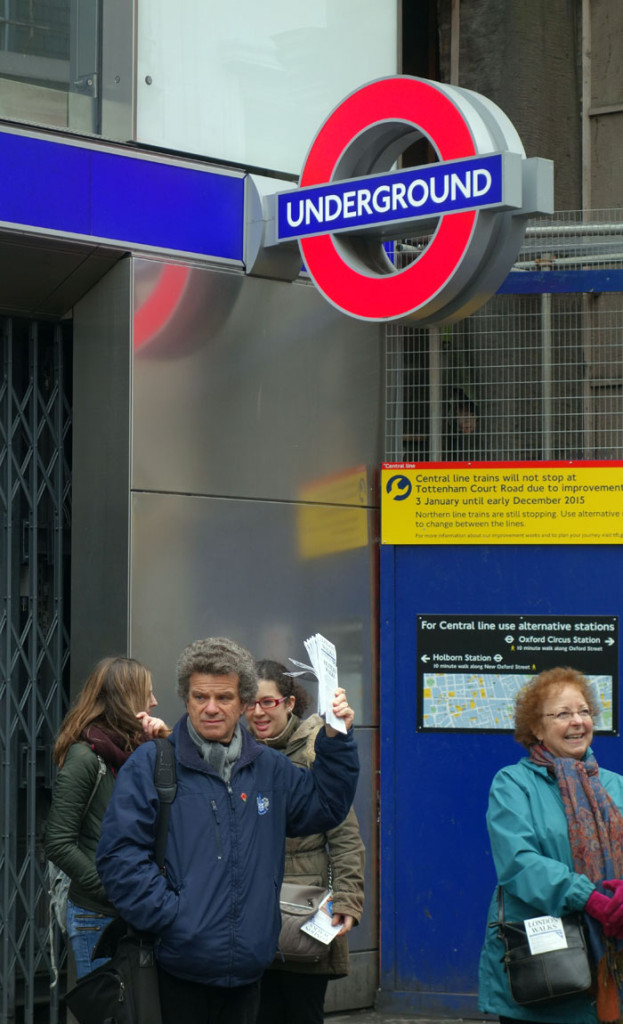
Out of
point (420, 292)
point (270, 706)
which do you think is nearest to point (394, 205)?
point (420, 292)

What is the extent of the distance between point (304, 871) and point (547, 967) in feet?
3.69

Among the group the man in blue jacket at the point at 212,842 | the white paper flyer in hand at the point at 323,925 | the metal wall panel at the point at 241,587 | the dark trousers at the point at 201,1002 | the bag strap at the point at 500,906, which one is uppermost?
the metal wall panel at the point at 241,587

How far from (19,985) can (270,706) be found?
2502 mm

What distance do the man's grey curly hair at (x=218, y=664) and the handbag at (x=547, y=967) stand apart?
120cm

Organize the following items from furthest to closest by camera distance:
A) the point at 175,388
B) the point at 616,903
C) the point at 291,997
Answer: the point at 175,388 → the point at 291,997 → the point at 616,903

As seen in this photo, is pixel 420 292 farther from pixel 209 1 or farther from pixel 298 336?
pixel 209 1

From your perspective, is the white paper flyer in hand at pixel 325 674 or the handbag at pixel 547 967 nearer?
the white paper flyer in hand at pixel 325 674

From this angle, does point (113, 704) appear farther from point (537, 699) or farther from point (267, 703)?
point (537, 699)

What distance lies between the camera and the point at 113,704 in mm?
5488

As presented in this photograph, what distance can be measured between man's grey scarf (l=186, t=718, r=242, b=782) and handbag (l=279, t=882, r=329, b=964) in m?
0.99

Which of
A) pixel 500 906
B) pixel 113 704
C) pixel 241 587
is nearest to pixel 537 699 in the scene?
pixel 500 906

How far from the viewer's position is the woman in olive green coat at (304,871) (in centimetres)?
528

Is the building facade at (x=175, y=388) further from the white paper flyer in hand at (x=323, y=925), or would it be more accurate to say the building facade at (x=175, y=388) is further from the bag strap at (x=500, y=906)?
the bag strap at (x=500, y=906)

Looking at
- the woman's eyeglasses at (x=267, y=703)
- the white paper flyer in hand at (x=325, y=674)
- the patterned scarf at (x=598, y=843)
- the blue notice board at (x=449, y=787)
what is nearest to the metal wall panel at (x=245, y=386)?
the blue notice board at (x=449, y=787)
